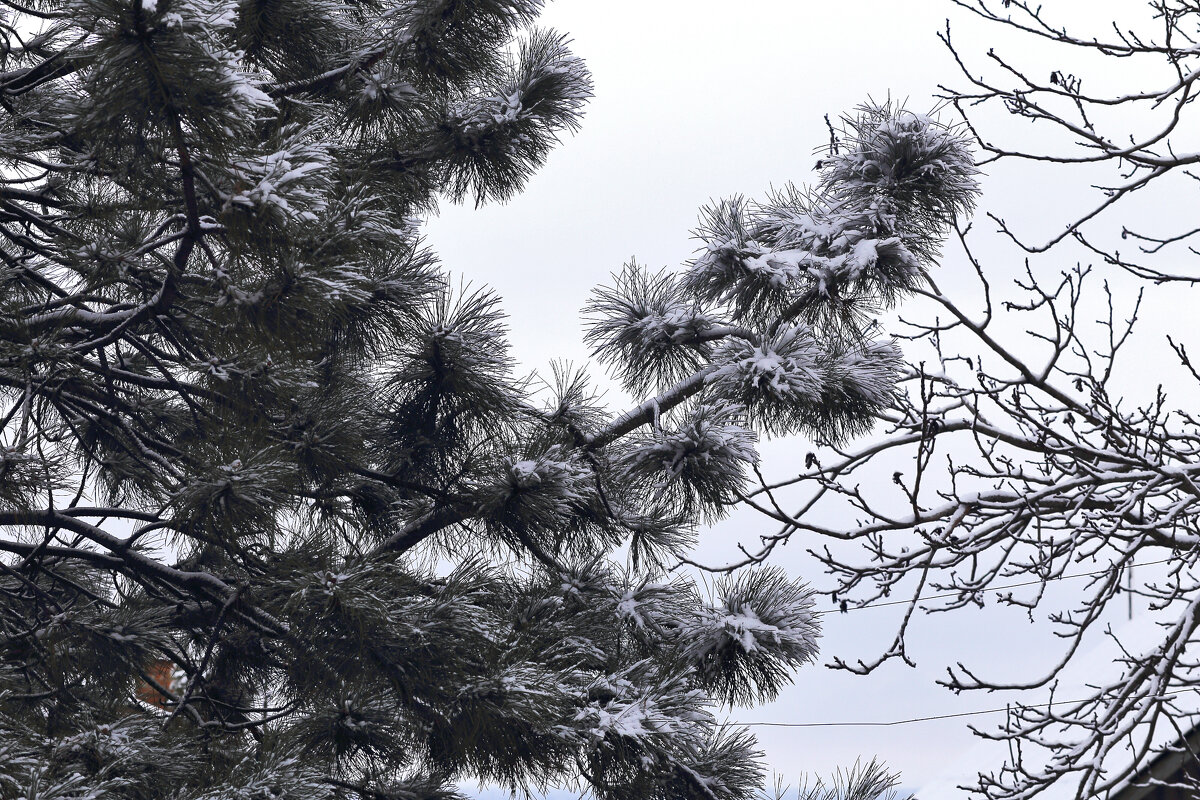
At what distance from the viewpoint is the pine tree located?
361 centimetres

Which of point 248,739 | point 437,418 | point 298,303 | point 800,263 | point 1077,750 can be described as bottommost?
point 1077,750

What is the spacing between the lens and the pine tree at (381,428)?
3607mm

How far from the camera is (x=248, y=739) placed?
4.71 metres

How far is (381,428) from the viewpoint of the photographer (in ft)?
16.8

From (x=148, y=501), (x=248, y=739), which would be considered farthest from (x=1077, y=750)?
(x=148, y=501)

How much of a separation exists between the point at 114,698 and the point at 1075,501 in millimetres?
3934

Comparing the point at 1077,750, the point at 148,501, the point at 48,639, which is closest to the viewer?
the point at 1077,750

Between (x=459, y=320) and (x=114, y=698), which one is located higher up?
(x=459, y=320)

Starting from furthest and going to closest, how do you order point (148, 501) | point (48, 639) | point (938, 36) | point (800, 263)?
point (148, 501) → point (800, 263) → point (48, 639) → point (938, 36)

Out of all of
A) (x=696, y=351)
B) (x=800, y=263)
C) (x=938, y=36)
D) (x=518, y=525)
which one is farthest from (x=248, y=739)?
(x=938, y=36)

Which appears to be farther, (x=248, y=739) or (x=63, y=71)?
(x=248, y=739)

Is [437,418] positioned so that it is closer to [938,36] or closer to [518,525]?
[518,525]

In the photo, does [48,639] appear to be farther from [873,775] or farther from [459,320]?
[873,775]

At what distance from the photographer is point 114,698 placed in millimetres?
4645
